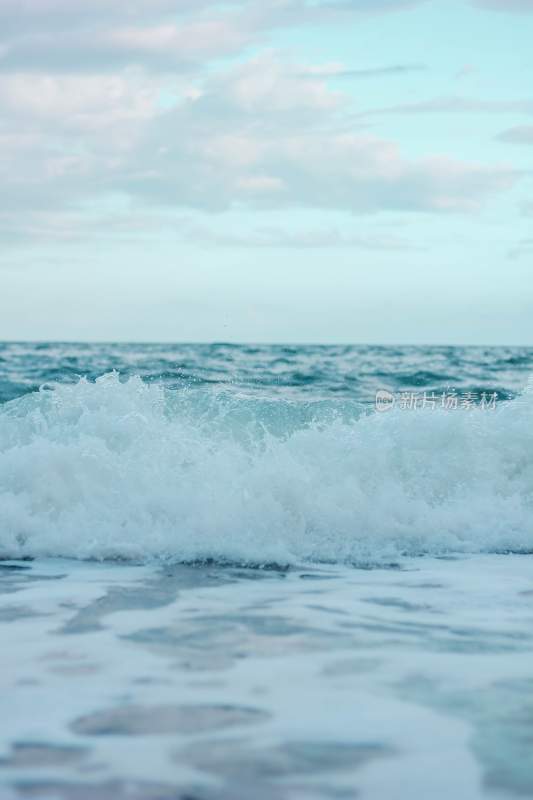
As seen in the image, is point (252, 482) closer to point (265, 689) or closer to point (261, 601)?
point (261, 601)

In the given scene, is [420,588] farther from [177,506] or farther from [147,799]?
[147,799]

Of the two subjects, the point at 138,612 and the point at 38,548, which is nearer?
the point at 138,612

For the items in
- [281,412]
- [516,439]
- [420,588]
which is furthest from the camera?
[281,412]

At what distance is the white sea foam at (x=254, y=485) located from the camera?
595 cm

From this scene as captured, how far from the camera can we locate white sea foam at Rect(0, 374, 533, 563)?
5949 millimetres

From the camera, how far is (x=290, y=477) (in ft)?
21.3

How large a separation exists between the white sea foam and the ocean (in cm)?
2

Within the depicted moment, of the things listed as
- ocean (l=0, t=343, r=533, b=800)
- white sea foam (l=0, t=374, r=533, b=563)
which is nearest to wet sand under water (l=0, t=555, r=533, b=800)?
ocean (l=0, t=343, r=533, b=800)

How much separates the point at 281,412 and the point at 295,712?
6.69 meters

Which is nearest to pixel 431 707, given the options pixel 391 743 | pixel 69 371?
pixel 391 743

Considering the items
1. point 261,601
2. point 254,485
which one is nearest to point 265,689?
point 261,601

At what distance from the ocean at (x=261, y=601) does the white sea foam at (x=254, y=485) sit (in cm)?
2

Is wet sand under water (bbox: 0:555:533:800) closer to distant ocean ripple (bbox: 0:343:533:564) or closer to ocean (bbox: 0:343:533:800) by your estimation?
ocean (bbox: 0:343:533:800)

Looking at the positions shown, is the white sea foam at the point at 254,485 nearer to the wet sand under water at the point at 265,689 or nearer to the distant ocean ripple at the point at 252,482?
the distant ocean ripple at the point at 252,482
